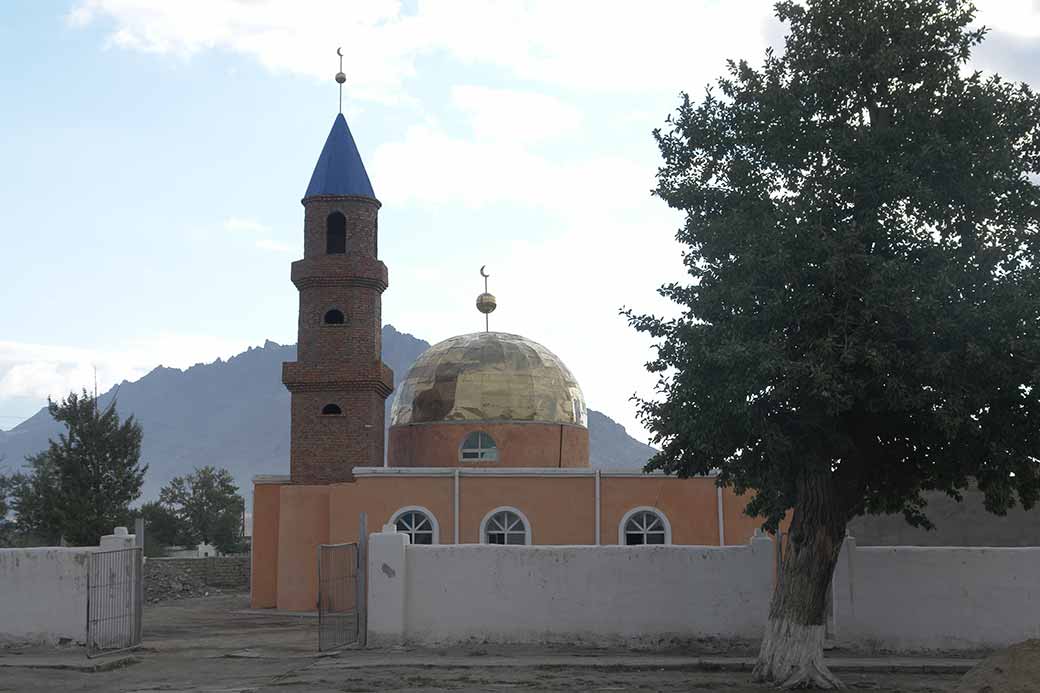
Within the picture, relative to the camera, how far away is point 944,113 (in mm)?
17141

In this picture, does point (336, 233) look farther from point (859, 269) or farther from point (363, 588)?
point (859, 269)

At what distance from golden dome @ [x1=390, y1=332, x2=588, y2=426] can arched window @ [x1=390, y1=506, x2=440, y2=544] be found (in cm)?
414

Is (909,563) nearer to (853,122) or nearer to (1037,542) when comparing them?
(853,122)

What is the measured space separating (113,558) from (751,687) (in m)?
11.2

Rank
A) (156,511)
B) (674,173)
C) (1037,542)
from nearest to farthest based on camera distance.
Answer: (674,173)
(1037,542)
(156,511)

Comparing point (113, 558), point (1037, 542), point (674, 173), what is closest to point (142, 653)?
point (113, 558)

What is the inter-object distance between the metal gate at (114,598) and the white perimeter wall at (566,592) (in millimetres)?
4228

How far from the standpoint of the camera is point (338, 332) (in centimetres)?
3384

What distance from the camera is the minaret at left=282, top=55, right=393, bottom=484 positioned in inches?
1307

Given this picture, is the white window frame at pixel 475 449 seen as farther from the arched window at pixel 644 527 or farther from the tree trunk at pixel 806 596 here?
the tree trunk at pixel 806 596

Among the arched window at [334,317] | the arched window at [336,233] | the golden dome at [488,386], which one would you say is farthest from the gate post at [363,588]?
the arched window at [336,233]

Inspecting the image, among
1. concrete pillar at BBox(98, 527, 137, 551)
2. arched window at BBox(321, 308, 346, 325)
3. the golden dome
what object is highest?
arched window at BBox(321, 308, 346, 325)

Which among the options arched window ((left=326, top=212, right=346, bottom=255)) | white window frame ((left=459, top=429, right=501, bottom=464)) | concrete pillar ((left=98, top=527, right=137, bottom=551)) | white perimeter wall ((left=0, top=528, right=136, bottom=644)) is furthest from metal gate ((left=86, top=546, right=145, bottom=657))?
arched window ((left=326, top=212, right=346, bottom=255))

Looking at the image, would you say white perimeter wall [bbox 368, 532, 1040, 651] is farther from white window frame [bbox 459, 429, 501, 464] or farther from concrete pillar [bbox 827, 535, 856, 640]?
white window frame [bbox 459, 429, 501, 464]
